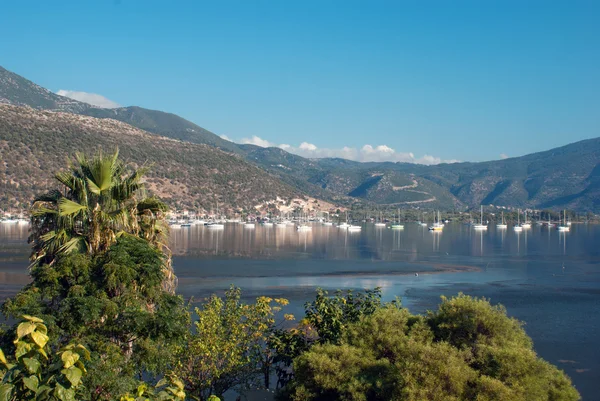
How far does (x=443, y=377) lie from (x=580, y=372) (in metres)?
15.2

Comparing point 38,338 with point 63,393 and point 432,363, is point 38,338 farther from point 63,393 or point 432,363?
point 432,363

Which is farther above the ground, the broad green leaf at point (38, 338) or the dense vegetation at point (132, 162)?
the dense vegetation at point (132, 162)

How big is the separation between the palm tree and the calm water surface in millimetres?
16968

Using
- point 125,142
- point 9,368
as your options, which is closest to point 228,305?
point 9,368

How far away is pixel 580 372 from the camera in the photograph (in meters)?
23.4

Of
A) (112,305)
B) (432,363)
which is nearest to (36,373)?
(112,305)

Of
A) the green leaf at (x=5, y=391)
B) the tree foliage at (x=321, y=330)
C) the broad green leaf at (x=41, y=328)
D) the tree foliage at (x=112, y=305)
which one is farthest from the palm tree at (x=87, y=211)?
the green leaf at (x=5, y=391)

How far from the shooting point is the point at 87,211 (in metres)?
11.3

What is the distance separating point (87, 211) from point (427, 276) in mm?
44759

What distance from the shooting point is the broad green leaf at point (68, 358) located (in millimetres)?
4973

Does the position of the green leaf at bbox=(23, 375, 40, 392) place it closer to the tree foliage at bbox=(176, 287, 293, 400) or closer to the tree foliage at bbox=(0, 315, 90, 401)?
the tree foliage at bbox=(0, 315, 90, 401)

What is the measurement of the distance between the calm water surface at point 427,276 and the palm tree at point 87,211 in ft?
55.7

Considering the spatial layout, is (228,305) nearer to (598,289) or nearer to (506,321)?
(506,321)

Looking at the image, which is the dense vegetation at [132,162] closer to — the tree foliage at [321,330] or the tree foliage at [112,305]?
the tree foliage at [321,330]
